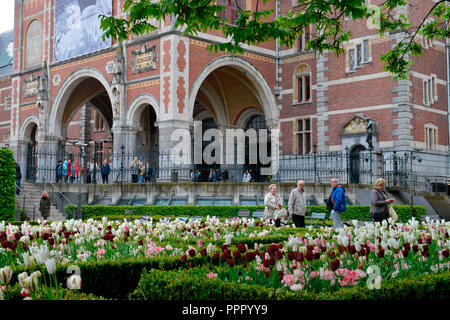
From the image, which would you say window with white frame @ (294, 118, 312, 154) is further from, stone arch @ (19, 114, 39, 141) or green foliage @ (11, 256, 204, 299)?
green foliage @ (11, 256, 204, 299)

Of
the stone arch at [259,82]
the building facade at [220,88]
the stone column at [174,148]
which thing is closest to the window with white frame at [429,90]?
the building facade at [220,88]

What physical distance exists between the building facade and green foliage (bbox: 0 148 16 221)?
333 inches

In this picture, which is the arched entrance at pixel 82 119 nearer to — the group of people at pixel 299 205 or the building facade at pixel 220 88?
the building facade at pixel 220 88

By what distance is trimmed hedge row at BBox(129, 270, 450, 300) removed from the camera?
3838mm

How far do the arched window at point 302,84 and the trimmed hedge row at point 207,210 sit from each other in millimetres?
12266

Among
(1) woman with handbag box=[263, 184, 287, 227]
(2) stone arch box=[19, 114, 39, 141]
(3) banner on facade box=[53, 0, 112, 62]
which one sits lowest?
(1) woman with handbag box=[263, 184, 287, 227]

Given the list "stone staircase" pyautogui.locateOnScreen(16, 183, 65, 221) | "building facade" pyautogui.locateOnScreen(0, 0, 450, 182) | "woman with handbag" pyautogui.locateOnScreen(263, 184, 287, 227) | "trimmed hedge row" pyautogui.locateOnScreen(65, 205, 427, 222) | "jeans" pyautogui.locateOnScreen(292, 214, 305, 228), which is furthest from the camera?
"building facade" pyautogui.locateOnScreen(0, 0, 450, 182)

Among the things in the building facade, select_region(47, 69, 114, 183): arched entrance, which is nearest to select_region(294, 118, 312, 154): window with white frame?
the building facade

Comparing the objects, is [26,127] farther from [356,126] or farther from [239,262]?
[239,262]

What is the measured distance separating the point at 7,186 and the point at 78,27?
1633 cm

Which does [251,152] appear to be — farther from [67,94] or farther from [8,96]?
[8,96]

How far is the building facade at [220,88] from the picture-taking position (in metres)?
24.4
